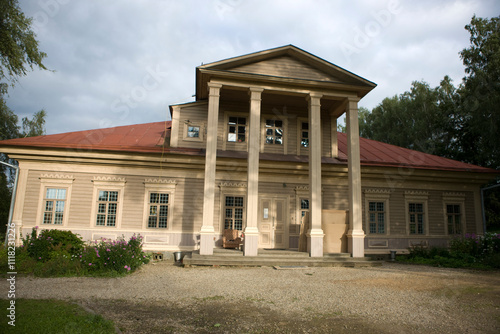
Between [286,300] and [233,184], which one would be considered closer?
[286,300]

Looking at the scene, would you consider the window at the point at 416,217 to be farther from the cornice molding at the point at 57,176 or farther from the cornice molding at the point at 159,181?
the cornice molding at the point at 57,176

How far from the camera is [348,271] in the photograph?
1118 cm

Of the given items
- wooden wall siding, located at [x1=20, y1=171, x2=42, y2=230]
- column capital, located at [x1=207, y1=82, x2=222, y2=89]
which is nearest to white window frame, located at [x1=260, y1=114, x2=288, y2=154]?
column capital, located at [x1=207, y1=82, x2=222, y2=89]

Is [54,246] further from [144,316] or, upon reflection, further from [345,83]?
[345,83]

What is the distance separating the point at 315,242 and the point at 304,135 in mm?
6032

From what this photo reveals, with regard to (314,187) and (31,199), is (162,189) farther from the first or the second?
(314,187)

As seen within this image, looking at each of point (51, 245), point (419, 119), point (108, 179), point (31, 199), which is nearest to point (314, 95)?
point (108, 179)

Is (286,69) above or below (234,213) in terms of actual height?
above

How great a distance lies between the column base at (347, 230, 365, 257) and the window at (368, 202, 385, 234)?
119 inches


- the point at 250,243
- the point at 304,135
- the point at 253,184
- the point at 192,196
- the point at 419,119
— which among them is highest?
the point at 419,119

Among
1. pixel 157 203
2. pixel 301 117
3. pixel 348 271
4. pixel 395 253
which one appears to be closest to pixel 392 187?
pixel 395 253

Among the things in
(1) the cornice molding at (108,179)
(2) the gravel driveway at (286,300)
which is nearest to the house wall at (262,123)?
(1) the cornice molding at (108,179)

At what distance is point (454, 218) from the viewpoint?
54.5ft

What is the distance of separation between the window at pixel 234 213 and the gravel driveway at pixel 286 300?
4.18 m
